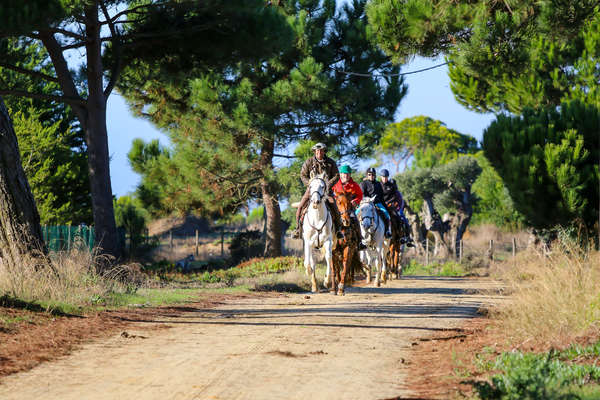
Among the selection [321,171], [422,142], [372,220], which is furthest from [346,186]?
[422,142]

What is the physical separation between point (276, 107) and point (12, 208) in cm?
1683

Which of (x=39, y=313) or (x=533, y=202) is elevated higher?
(x=533, y=202)

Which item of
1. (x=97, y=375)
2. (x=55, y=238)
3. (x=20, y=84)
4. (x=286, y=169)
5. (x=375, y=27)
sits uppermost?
(x=20, y=84)

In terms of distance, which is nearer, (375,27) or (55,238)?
(375,27)

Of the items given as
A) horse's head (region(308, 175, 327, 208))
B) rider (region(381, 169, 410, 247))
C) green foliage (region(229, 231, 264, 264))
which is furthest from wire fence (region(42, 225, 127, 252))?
horse's head (region(308, 175, 327, 208))

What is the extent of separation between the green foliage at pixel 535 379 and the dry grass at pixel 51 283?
7.88 metres

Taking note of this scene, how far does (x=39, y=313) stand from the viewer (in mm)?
11070

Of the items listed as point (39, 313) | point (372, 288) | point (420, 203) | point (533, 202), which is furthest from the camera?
point (420, 203)

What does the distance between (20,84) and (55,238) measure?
11206mm

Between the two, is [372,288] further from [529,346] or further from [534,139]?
[534,139]

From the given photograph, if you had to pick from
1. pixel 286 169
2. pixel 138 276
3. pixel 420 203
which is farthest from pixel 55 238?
→ pixel 420 203

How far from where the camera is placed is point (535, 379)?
19.7 feet

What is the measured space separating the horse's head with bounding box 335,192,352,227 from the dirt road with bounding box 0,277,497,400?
2.95 m

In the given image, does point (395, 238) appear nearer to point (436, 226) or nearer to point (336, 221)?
point (336, 221)
